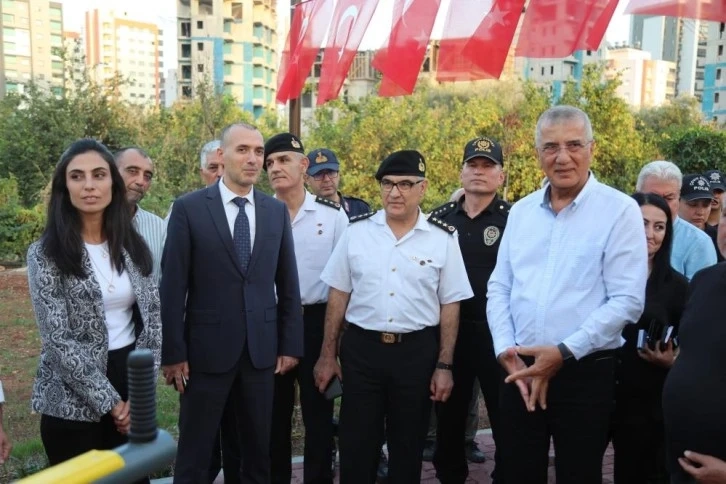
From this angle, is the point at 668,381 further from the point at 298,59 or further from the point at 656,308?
the point at 298,59

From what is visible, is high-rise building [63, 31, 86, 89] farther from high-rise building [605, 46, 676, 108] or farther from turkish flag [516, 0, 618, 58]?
high-rise building [605, 46, 676, 108]

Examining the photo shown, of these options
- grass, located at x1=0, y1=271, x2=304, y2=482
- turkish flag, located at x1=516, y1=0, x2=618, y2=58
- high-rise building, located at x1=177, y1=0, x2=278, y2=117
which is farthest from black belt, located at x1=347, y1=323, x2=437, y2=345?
high-rise building, located at x1=177, y1=0, x2=278, y2=117

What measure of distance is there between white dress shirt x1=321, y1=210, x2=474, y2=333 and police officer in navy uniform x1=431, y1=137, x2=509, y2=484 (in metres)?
0.44

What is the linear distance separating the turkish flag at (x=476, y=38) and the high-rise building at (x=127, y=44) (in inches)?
5921

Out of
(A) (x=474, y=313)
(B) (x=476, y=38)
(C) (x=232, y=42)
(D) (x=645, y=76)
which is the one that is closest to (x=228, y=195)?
(A) (x=474, y=313)

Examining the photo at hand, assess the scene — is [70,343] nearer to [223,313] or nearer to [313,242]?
[223,313]

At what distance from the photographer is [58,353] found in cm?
277

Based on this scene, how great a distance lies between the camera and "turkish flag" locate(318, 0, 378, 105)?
220 inches

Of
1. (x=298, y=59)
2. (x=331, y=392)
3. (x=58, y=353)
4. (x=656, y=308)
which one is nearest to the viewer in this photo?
(x=58, y=353)

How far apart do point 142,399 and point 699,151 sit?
76.1 ft

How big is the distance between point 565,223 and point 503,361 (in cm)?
70

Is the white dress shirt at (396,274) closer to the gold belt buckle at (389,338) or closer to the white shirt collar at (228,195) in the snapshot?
the gold belt buckle at (389,338)

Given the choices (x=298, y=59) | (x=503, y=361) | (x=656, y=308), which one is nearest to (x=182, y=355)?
(x=503, y=361)

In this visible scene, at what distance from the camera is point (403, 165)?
361cm
